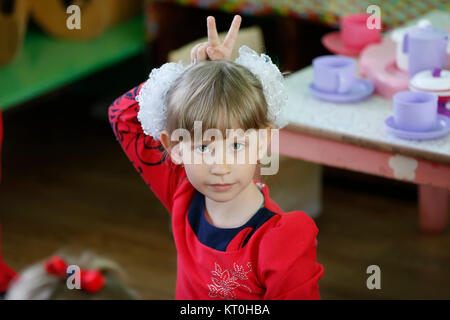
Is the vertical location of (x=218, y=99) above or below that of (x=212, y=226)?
above

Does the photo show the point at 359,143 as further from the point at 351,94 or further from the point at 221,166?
the point at 221,166

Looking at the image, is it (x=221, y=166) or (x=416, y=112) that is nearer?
(x=221, y=166)

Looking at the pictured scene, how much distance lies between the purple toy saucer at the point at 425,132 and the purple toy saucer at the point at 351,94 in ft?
0.55

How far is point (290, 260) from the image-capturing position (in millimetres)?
1056

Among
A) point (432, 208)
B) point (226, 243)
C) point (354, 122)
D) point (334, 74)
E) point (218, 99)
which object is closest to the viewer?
point (218, 99)

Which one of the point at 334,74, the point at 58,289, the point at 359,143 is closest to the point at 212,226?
the point at 58,289

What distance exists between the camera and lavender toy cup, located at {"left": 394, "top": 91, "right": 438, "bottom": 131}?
144cm

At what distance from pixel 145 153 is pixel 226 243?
247mm

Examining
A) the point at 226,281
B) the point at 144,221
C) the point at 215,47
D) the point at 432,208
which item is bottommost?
the point at 144,221

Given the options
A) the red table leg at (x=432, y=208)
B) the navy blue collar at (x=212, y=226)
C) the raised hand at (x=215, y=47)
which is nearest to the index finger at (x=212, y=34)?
the raised hand at (x=215, y=47)

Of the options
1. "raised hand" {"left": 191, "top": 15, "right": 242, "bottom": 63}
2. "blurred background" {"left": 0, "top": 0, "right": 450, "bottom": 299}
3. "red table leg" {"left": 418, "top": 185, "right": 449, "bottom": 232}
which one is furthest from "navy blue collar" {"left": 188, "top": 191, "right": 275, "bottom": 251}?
"red table leg" {"left": 418, "top": 185, "right": 449, "bottom": 232}

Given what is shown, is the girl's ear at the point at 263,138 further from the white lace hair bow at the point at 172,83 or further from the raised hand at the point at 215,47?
the raised hand at the point at 215,47

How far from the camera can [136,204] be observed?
8.72 feet

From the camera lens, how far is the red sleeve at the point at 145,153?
1273mm
